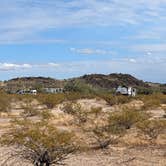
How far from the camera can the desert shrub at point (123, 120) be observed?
24.8m

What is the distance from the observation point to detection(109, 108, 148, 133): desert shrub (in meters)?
24.8

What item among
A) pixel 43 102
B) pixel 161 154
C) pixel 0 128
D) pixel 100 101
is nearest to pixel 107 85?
pixel 100 101

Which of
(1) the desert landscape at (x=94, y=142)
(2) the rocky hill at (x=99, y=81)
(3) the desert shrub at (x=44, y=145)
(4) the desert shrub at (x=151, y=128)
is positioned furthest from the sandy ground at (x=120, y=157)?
(2) the rocky hill at (x=99, y=81)

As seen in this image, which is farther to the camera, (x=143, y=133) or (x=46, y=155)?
(x=143, y=133)

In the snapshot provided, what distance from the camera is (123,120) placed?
85.8 ft

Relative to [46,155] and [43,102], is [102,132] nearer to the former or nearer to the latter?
[46,155]

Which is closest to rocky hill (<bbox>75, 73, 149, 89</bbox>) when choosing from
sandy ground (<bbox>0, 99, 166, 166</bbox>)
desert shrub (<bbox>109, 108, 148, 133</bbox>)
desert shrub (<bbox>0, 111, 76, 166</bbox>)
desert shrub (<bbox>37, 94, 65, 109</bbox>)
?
desert shrub (<bbox>37, 94, 65, 109</bbox>)

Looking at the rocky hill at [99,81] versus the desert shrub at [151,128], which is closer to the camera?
the desert shrub at [151,128]

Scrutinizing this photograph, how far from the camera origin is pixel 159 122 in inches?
1009

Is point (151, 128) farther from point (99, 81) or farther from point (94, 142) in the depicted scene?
point (99, 81)

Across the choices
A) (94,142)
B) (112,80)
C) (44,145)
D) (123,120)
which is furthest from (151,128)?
(112,80)

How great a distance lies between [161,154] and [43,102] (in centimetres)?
3830

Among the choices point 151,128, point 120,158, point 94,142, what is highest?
point 151,128

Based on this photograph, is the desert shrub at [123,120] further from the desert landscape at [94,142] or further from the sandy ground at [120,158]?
the sandy ground at [120,158]
